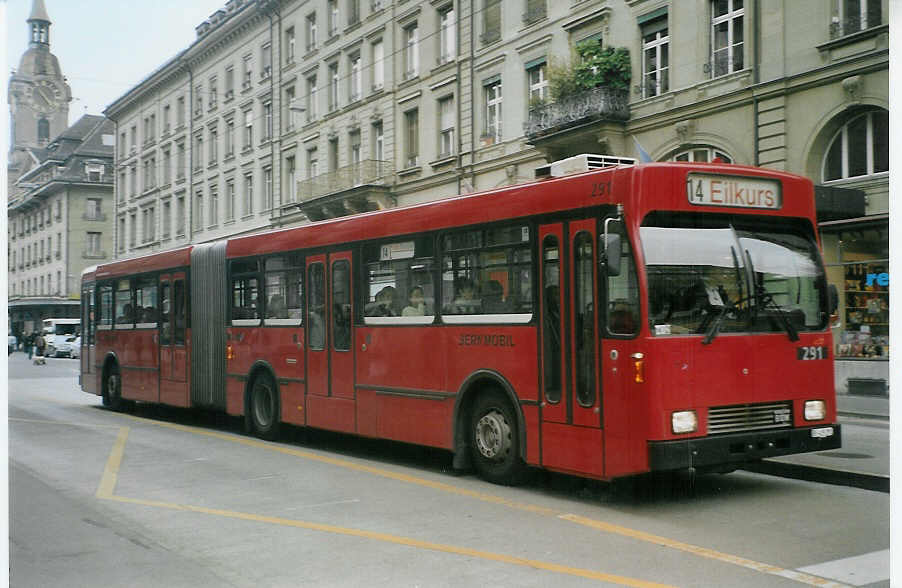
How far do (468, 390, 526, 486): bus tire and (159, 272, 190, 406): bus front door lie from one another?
304 inches

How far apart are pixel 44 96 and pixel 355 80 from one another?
26.4 m

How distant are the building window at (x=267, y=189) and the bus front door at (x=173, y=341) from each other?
4709 millimetres

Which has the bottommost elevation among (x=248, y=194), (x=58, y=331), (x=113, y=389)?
(x=113, y=389)

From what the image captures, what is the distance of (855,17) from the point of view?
959 cm

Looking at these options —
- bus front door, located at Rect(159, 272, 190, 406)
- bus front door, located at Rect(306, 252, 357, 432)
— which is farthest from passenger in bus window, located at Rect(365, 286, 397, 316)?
bus front door, located at Rect(159, 272, 190, 406)

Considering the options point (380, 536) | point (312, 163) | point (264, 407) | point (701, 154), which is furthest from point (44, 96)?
point (312, 163)

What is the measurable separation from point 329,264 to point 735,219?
5531 millimetres

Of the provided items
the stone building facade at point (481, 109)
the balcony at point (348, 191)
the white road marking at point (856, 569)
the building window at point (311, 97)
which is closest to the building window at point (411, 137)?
the stone building facade at point (481, 109)

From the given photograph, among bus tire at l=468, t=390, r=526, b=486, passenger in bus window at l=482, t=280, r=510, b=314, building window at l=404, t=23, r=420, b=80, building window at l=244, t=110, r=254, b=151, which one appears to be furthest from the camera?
building window at l=404, t=23, r=420, b=80

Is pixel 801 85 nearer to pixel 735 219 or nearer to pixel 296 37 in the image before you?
pixel 735 219

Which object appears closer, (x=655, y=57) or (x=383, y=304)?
(x=383, y=304)

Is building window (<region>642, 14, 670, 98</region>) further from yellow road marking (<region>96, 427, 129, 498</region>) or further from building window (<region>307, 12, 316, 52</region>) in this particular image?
yellow road marking (<region>96, 427, 129, 498</region>)

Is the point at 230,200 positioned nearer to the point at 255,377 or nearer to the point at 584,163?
the point at 255,377

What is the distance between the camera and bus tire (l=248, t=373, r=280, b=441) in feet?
44.8
